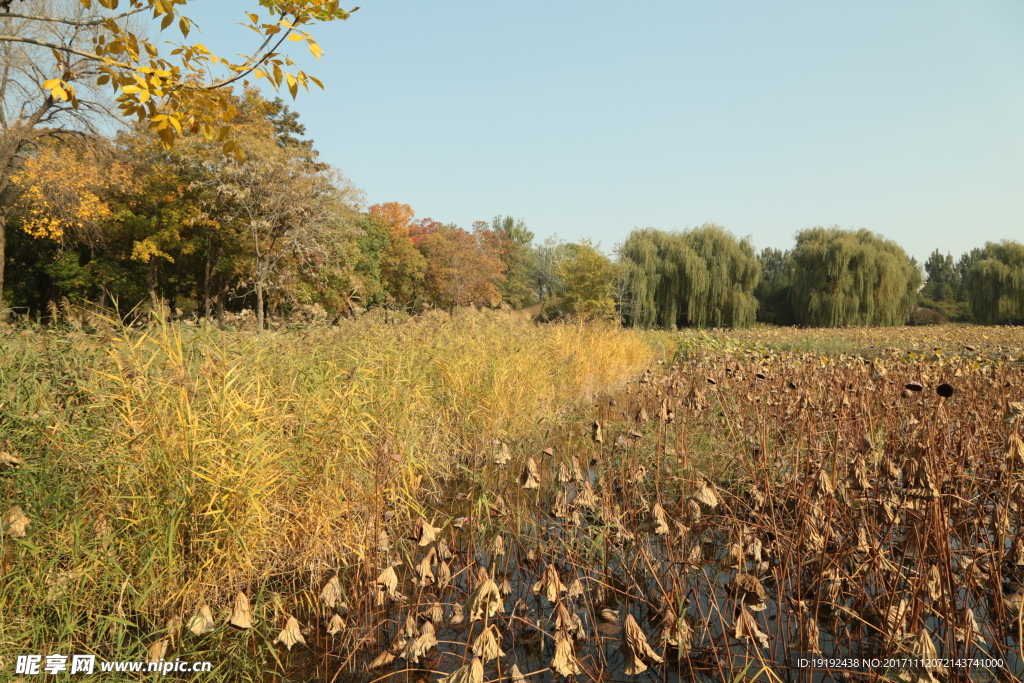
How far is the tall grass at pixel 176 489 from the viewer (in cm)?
242

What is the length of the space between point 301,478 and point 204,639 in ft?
2.90

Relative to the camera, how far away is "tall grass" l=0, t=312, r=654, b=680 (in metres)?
2.42

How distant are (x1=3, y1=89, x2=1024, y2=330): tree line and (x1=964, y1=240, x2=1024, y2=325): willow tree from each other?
59 mm

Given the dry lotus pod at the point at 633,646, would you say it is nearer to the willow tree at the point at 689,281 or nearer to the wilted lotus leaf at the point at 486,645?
the wilted lotus leaf at the point at 486,645

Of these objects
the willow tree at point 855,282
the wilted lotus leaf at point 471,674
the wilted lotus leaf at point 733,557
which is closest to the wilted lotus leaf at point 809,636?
the wilted lotus leaf at point 733,557

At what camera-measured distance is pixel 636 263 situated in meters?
25.6

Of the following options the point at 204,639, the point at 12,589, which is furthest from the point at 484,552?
the point at 12,589

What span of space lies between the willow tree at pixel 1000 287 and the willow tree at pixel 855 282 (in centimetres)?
398

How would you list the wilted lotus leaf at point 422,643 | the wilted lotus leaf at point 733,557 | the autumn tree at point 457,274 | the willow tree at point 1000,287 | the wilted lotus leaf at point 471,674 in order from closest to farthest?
the wilted lotus leaf at point 471,674
the wilted lotus leaf at point 422,643
the wilted lotus leaf at point 733,557
the willow tree at point 1000,287
the autumn tree at point 457,274

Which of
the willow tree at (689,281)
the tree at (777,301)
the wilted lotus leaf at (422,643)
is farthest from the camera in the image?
the tree at (777,301)

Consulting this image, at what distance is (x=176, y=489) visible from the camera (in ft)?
8.46

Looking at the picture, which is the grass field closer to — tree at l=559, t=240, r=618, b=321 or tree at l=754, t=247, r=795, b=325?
tree at l=559, t=240, r=618, b=321

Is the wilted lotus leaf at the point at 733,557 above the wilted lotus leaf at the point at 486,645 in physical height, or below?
above

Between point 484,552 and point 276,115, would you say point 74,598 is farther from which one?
point 276,115
